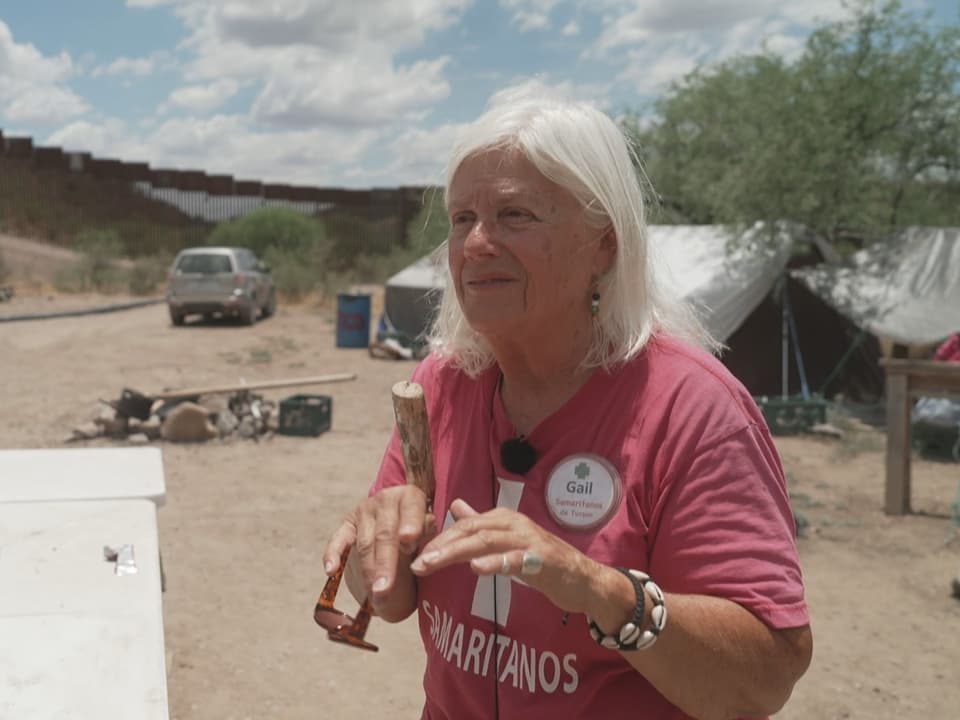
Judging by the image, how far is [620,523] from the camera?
1.42 m

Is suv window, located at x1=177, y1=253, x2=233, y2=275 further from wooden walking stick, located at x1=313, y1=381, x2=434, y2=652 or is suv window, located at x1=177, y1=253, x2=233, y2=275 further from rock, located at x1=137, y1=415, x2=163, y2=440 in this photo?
wooden walking stick, located at x1=313, y1=381, x2=434, y2=652

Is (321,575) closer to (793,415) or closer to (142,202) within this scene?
(793,415)

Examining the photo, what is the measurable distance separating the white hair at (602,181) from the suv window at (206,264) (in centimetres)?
1725

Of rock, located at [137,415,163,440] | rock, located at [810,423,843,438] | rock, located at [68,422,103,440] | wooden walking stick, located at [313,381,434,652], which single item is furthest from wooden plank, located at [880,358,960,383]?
rock, located at [68,422,103,440]

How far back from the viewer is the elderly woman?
1.31 metres

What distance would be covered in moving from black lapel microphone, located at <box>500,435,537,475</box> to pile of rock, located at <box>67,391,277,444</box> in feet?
24.1

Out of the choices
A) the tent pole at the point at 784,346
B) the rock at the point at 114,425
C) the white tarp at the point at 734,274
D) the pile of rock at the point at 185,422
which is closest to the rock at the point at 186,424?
the pile of rock at the point at 185,422

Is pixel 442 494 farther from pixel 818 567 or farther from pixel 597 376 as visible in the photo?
pixel 818 567

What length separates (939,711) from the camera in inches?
148

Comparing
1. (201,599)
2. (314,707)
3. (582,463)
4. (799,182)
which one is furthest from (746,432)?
(799,182)

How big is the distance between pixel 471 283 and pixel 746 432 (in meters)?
0.52

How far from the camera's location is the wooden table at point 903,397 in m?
6.01

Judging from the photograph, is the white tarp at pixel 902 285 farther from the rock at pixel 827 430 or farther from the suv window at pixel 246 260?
the suv window at pixel 246 260

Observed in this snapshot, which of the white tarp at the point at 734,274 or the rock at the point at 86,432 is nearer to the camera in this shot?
the rock at the point at 86,432
